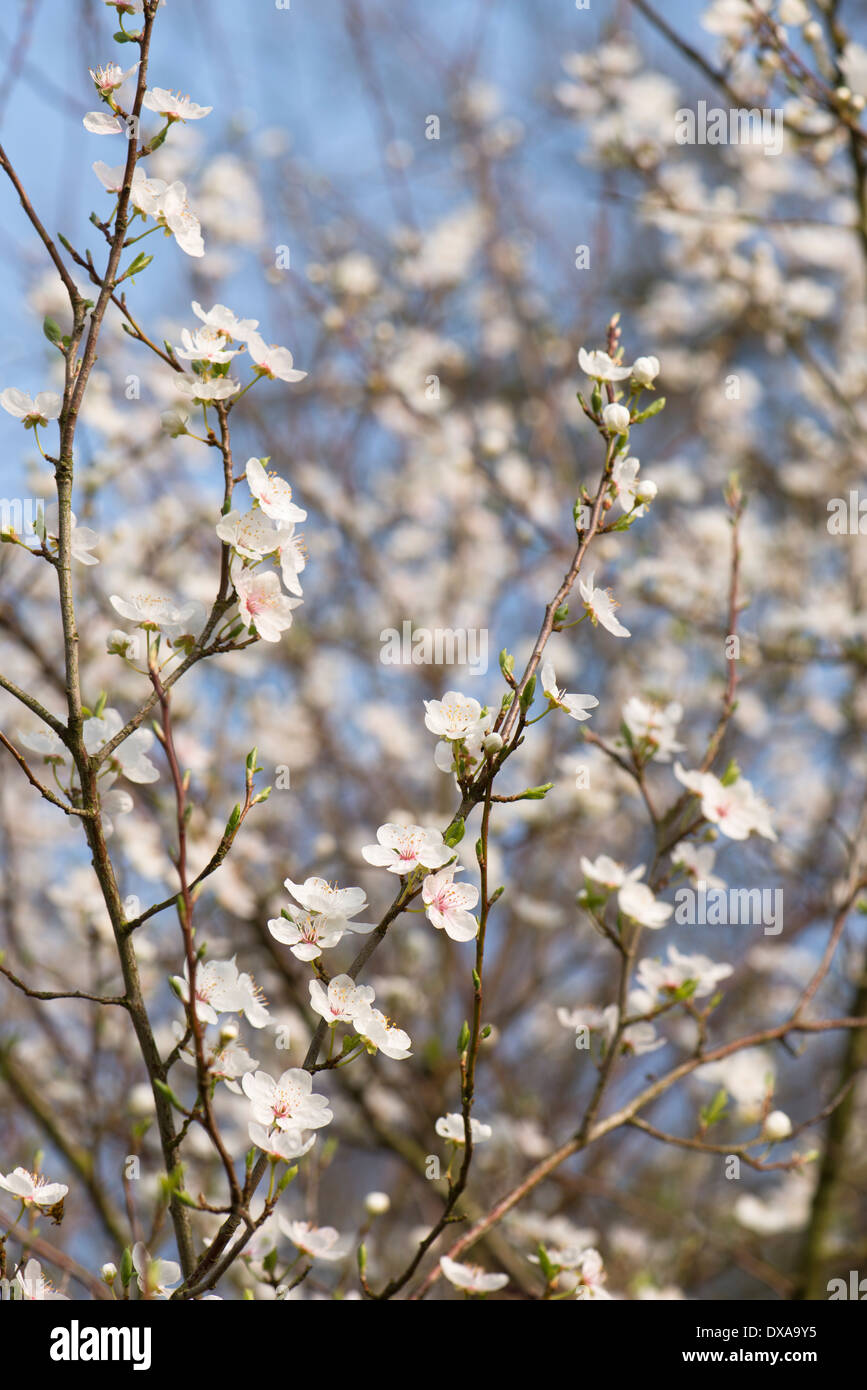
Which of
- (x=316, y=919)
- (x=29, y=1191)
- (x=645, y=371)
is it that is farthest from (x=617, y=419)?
(x=29, y=1191)

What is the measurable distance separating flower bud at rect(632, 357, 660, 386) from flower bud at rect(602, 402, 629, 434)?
99mm

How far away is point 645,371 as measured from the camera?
5.02 feet

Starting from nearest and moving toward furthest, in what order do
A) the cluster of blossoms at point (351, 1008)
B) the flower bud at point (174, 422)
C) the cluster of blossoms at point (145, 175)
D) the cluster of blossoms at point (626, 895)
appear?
the cluster of blossoms at point (351, 1008)
the cluster of blossoms at point (145, 175)
the flower bud at point (174, 422)
the cluster of blossoms at point (626, 895)

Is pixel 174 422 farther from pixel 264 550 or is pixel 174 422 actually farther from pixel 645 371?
pixel 645 371

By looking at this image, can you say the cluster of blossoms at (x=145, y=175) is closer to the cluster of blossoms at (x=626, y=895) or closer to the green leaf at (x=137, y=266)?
the green leaf at (x=137, y=266)

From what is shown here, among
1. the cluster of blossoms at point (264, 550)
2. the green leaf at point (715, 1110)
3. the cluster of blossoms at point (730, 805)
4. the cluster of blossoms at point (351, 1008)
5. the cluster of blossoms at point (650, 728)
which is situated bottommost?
the green leaf at point (715, 1110)

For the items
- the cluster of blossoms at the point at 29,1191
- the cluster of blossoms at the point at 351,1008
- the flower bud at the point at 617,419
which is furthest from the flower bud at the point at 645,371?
the cluster of blossoms at the point at 29,1191

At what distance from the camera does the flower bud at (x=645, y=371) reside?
5.00 ft

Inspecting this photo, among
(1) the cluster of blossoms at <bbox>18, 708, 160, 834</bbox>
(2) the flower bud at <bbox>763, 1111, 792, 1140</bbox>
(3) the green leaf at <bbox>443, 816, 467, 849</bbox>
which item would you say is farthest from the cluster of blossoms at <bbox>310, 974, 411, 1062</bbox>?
(2) the flower bud at <bbox>763, 1111, 792, 1140</bbox>

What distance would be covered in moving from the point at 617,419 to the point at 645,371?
135 millimetres

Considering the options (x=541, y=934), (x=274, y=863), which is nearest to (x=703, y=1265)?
(x=541, y=934)

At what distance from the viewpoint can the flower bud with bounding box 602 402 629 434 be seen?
1.44 meters

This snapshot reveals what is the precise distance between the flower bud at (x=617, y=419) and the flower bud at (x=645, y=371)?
0.32ft

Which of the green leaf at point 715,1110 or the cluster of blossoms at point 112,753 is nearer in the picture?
the cluster of blossoms at point 112,753
